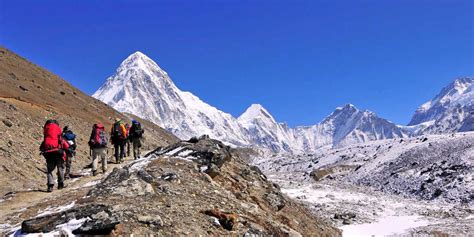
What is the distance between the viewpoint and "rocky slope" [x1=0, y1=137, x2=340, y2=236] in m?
10.0

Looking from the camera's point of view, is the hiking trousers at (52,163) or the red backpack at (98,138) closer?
the hiking trousers at (52,163)

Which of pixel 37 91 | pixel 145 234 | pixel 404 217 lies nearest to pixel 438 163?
pixel 404 217

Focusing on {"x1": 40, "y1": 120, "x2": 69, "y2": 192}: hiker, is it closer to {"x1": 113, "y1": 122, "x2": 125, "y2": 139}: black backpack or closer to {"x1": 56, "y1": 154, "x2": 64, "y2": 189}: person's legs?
{"x1": 56, "y1": 154, "x2": 64, "y2": 189}: person's legs

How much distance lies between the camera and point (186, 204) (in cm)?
1233

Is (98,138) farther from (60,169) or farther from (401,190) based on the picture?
(401,190)

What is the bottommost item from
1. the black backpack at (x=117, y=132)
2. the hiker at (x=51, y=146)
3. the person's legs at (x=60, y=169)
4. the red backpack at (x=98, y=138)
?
the person's legs at (x=60, y=169)

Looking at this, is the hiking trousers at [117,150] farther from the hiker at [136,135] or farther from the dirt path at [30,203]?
the dirt path at [30,203]

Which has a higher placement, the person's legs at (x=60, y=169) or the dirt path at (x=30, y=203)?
the person's legs at (x=60, y=169)

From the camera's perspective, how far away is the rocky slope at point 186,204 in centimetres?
1002

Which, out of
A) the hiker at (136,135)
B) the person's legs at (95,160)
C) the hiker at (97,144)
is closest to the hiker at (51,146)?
the person's legs at (95,160)

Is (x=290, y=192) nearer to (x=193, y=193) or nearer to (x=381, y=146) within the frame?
(x=193, y=193)

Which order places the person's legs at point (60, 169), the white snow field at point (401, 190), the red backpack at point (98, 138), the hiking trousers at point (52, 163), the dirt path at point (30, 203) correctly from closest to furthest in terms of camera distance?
the dirt path at point (30, 203) < the hiking trousers at point (52, 163) < the person's legs at point (60, 169) < the red backpack at point (98, 138) < the white snow field at point (401, 190)

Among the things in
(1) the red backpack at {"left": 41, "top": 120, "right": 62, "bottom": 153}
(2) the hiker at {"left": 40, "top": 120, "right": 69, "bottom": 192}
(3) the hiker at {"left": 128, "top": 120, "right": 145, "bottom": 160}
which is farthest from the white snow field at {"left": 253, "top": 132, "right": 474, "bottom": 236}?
(1) the red backpack at {"left": 41, "top": 120, "right": 62, "bottom": 153}

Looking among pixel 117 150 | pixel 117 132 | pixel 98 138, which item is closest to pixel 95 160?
pixel 98 138
